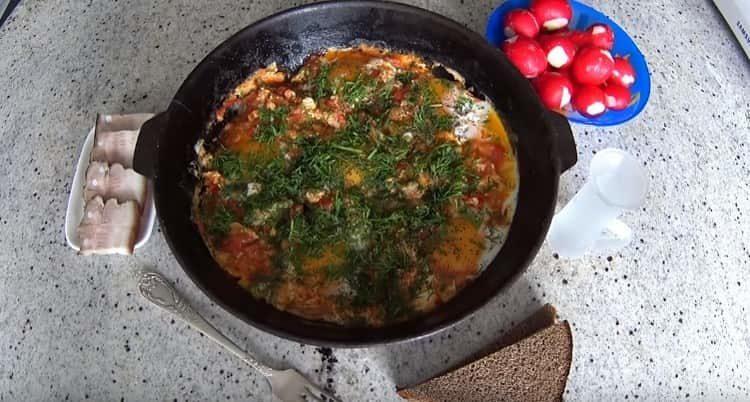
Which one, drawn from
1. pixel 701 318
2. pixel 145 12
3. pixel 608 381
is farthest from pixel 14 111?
pixel 701 318

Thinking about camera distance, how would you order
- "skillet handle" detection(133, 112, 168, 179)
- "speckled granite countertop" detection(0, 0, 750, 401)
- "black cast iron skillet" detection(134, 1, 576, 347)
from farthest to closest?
"speckled granite countertop" detection(0, 0, 750, 401)
"skillet handle" detection(133, 112, 168, 179)
"black cast iron skillet" detection(134, 1, 576, 347)

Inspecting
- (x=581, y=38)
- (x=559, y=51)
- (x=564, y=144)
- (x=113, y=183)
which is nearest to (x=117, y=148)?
(x=113, y=183)

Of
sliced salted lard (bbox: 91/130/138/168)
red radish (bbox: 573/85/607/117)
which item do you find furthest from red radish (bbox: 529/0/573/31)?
A: sliced salted lard (bbox: 91/130/138/168)

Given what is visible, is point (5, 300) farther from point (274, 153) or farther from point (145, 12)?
point (145, 12)

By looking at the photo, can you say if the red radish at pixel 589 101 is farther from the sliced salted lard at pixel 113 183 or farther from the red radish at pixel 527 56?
the sliced salted lard at pixel 113 183

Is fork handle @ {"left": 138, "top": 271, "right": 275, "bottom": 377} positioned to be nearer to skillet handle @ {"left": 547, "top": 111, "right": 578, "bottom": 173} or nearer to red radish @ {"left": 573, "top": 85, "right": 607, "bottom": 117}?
skillet handle @ {"left": 547, "top": 111, "right": 578, "bottom": 173}
